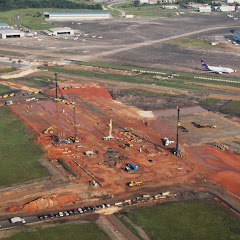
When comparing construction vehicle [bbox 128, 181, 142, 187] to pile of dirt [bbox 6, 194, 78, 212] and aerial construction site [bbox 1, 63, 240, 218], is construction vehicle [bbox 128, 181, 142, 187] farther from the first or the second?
pile of dirt [bbox 6, 194, 78, 212]

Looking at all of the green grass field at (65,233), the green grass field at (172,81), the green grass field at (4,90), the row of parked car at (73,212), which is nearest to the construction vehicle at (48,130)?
the row of parked car at (73,212)

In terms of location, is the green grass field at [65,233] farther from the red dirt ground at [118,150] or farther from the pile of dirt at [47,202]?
the red dirt ground at [118,150]

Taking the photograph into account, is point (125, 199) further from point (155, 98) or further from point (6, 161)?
point (155, 98)

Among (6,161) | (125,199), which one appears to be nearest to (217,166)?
(125,199)

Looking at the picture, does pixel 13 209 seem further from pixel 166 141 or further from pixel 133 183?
pixel 166 141

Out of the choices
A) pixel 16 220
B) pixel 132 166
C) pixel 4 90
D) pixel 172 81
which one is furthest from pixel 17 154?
pixel 172 81
